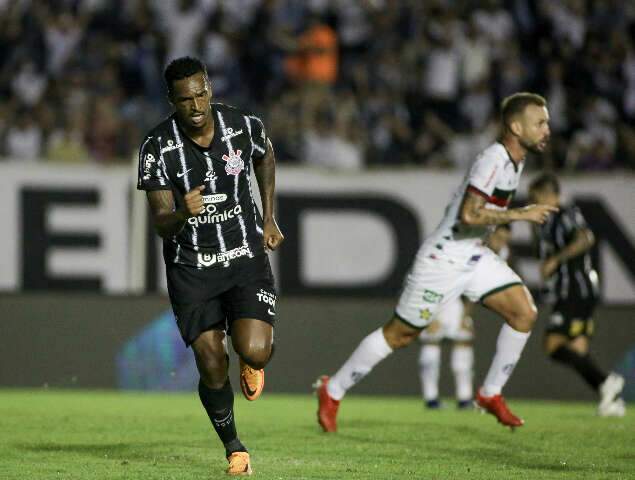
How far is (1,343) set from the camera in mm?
14516

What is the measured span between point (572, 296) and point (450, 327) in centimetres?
128

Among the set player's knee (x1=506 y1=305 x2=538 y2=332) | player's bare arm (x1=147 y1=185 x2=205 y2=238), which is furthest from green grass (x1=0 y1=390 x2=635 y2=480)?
player's bare arm (x1=147 y1=185 x2=205 y2=238)

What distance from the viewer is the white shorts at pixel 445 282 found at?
970 centimetres

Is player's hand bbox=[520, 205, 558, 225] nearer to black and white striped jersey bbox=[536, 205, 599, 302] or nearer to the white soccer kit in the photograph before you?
the white soccer kit

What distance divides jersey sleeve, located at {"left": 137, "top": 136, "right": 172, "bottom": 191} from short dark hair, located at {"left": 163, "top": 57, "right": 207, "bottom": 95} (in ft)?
1.11

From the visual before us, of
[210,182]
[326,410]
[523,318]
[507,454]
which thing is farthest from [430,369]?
[210,182]

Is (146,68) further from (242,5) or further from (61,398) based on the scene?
(61,398)

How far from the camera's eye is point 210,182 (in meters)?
7.63

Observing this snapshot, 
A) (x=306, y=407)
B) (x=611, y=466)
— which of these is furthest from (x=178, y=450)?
(x=306, y=407)

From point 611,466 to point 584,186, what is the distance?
731cm

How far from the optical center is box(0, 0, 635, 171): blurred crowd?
51.8 feet

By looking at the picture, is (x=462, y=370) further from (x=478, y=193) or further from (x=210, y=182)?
(x=210, y=182)

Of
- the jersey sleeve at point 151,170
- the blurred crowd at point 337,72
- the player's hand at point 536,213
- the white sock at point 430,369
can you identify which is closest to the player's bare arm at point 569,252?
the white sock at point 430,369

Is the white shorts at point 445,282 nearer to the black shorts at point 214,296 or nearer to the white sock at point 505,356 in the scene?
the white sock at point 505,356
